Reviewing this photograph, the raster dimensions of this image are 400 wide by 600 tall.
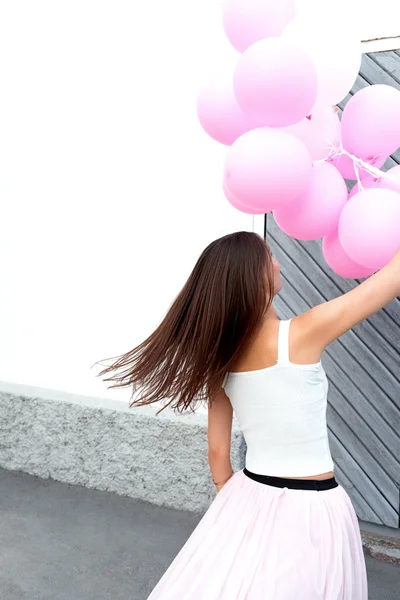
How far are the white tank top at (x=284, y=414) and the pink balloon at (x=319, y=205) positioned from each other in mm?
404

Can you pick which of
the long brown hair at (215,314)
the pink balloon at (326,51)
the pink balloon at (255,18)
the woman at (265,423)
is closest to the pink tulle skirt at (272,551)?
the woman at (265,423)

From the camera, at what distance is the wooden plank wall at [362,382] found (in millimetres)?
3904

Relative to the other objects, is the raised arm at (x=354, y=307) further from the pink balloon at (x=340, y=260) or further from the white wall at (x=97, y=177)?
the white wall at (x=97, y=177)

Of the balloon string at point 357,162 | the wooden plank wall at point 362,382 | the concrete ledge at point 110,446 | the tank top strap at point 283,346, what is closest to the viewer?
the tank top strap at point 283,346

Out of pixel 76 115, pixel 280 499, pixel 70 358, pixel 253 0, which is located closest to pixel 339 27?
pixel 253 0

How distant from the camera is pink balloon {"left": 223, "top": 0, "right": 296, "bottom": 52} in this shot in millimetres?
2369

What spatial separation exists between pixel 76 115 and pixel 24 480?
232 centimetres

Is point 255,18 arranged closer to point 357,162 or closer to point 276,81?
point 276,81

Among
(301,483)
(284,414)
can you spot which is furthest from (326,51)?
(301,483)

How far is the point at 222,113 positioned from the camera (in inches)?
97.1

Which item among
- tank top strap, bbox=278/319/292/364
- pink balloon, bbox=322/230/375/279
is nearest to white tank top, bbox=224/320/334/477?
tank top strap, bbox=278/319/292/364

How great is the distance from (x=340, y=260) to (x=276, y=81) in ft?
2.12

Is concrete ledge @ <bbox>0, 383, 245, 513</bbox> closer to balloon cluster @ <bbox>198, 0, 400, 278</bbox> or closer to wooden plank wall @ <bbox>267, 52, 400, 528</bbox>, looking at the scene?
wooden plank wall @ <bbox>267, 52, 400, 528</bbox>

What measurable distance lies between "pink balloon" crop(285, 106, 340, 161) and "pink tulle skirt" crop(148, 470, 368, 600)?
3.41 ft
